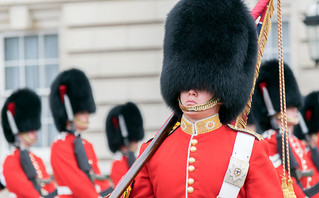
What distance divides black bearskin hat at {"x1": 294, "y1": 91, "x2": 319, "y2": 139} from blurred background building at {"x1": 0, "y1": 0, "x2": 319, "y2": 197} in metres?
1.97

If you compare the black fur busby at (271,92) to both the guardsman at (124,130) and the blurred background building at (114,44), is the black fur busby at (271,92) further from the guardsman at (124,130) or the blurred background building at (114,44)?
the blurred background building at (114,44)

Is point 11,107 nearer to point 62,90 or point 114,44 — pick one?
point 62,90

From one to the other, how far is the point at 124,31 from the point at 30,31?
1677 mm

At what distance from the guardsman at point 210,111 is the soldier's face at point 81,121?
11.1 feet

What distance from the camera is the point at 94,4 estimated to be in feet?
33.3

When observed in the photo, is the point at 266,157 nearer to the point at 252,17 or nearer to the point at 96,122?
the point at 252,17

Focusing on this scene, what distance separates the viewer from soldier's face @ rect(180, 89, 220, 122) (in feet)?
10.4

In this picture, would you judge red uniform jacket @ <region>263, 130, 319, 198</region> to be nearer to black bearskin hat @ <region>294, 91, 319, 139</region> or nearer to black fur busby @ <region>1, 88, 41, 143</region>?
black bearskin hat @ <region>294, 91, 319, 139</region>

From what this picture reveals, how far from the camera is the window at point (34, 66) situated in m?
10.8

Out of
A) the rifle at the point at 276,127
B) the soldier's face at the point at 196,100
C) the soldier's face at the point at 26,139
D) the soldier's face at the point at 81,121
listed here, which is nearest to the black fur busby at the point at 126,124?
the soldier's face at the point at 81,121

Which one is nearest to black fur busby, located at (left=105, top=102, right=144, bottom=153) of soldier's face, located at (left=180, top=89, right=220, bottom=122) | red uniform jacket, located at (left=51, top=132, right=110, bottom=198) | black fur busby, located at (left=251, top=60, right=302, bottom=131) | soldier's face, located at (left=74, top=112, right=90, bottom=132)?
soldier's face, located at (left=74, top=112, right=90, bottom=132)

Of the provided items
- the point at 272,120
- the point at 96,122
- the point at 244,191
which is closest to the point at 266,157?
the point at 244,191

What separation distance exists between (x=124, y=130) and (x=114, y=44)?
234 cm

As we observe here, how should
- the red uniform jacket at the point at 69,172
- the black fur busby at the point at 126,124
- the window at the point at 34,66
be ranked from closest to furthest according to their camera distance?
the red uniform jacket at the point at 69,172
the black fur busby at the point at 126,124
the window at the point at 34,66
